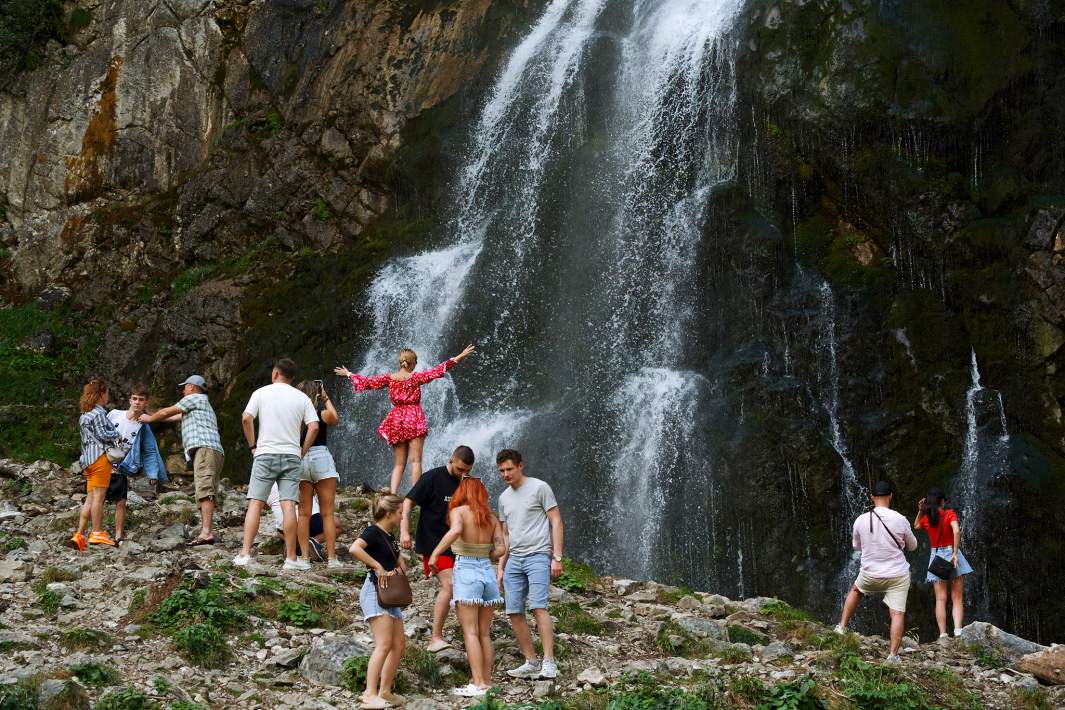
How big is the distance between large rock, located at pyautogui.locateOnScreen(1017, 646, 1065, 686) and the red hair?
5246mm

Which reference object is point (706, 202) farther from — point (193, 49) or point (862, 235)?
point (193, 49)

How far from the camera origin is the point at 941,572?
12.0m

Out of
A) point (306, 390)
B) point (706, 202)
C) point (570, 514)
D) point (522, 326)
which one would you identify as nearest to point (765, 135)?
point (706, 202)

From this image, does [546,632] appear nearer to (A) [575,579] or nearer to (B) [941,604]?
(A) [575,579]

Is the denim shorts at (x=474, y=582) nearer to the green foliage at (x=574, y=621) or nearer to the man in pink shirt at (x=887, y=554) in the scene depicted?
the green foliage at (x=574, y=621)

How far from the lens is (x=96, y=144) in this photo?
3058 centimetres

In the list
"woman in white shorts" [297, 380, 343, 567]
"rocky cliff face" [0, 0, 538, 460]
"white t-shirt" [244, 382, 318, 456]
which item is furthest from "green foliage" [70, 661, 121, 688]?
"rocky cliff face" [0, 0, 538, 460]

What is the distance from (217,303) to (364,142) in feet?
16.7

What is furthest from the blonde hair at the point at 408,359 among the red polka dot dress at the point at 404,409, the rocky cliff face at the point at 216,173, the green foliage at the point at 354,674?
the rocky cliff face at the point at 216,173

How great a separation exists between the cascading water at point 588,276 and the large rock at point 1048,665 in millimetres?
7094

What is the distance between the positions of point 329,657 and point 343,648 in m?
0.13

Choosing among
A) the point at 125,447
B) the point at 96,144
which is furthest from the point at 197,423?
the point at 96,144

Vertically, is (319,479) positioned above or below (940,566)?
above

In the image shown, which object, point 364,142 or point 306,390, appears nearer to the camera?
point 306,390
